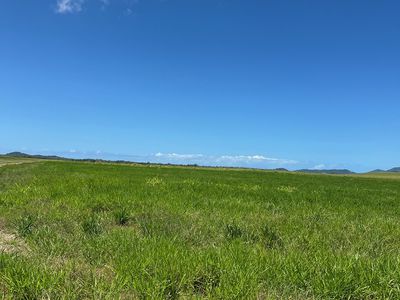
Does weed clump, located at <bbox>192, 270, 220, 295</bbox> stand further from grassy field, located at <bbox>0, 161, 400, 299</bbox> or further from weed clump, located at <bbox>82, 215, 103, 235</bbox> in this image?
weed clump, located at <bbox>82, 215, 103, 235</bbox>

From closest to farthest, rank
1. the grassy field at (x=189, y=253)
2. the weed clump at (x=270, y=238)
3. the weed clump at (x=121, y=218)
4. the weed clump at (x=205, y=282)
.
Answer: the grassy field at (x=189, y=253) → the weed clump at (x=205, y=282) → the weed clump at (x=270, y=238) → the weed clump at (x=121, y=218)

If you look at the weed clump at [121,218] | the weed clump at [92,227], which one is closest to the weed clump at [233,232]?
the weed clump at [92,227]

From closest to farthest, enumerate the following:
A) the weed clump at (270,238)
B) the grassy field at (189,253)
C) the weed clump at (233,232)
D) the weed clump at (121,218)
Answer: the grassy field at (189,253)
the weed clump at (270,238)
the weed clump at (233,232)
the weed clump at (121,218)

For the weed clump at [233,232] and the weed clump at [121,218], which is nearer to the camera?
the weed clump at [233,232]

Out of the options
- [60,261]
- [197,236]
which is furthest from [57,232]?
[197,236]

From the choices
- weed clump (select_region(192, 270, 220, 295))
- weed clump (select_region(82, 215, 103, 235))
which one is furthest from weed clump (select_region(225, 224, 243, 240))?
weed clump (select_region(192, 270, 220, 295))

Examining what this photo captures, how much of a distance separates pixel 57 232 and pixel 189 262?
3687 mm

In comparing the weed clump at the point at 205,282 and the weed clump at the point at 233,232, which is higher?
the weed clump at the point at 233,232

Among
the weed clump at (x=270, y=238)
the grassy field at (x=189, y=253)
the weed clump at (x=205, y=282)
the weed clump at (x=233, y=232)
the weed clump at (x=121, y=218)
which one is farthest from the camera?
the weed clump at (x=121, y=218)

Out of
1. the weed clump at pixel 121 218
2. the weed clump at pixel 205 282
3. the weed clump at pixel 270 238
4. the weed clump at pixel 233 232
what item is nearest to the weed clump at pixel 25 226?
the weed clump at pixel 121 218

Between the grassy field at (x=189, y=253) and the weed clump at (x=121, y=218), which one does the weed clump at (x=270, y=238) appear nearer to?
the grassy field at (x=189, y=253)

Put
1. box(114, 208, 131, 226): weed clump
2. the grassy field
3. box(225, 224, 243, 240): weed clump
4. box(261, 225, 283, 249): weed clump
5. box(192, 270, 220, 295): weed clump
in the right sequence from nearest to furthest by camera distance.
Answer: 1. the grassy field
2. box(192, 270, 220, 295): weed clump
3. box(261, 225, 283, 249): weed clump
4. box(225, 224, 243, 240): weed clump
5. box(114, 208, 131, 226): weed clump

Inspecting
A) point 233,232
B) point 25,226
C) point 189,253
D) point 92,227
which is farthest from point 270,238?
point 25,226

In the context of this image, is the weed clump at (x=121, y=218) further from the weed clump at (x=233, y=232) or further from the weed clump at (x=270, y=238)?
the weed clump at (x=270, y=238)
